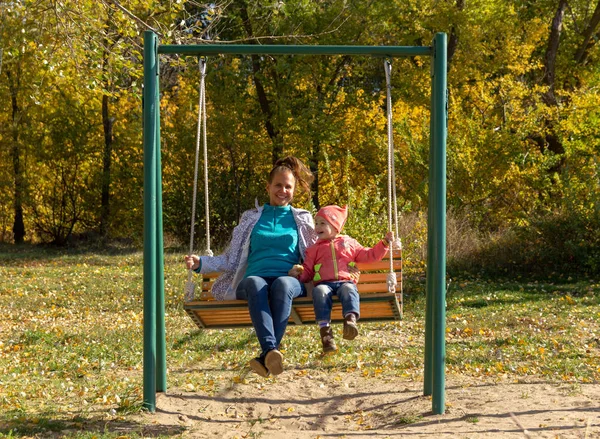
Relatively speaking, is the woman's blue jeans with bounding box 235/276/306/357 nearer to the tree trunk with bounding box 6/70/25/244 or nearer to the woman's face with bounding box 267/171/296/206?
the woman's face with bounding box 267/171/296/206

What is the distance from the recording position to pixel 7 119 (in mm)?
21266

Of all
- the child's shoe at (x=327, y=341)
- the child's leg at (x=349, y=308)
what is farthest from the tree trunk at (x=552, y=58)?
the child's shoe at (x=327, y=341)

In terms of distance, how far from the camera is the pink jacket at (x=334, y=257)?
5.45 meters

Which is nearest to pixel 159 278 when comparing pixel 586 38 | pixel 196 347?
pixel 196 347

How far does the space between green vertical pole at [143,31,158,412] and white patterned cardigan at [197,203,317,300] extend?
547mm

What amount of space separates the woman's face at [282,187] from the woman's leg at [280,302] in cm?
73

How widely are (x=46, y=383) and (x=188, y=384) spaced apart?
3.49 feet

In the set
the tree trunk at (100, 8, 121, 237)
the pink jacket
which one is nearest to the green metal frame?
the pink jacket

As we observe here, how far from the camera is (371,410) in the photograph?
5488mm

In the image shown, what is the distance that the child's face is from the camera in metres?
5.64

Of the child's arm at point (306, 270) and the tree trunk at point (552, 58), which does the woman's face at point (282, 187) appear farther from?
the tree trunk at point (552, 58)

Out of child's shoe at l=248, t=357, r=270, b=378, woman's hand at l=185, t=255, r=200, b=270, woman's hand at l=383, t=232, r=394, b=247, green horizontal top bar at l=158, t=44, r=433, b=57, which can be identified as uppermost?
green horizontal top bar at l=158, t=44, r=433, b=57

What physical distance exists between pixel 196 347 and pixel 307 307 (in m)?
2.77

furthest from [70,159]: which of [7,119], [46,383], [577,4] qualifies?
[46,383]
